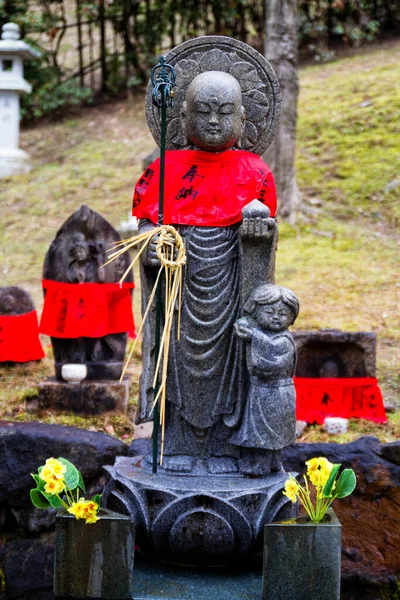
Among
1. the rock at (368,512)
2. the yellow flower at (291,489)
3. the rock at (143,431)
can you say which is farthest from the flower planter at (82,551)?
the rock at (143,431)

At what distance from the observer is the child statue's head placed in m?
3.99

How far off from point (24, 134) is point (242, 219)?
42.4ft

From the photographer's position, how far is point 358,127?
13.4 metres

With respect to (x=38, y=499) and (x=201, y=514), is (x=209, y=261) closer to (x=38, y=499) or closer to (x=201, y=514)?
(x=201, y=514)

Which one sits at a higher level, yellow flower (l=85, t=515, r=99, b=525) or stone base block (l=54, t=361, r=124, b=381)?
stone base block (l=54, t=361, r=124, b=381)

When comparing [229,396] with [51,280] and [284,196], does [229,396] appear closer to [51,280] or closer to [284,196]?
[51,280]

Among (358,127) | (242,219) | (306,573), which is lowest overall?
(306,573)

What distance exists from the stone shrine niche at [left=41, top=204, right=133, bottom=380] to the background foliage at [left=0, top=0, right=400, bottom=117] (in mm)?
10259

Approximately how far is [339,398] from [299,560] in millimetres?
3254

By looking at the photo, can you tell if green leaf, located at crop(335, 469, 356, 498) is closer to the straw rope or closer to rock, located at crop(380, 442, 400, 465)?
the straw rope

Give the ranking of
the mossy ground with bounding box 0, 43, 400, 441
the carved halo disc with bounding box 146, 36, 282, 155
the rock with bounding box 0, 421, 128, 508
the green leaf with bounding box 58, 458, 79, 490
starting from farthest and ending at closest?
the mossy ground with bounding box 0, 43, 400, 441, the rock with bounding box 0, 421, 128, 508, the carved halo disc with bounding box 146, 36, 282, 155, the green leaf with bounding box 58, 458, 79, 490

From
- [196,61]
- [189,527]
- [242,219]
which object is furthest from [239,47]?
[189,527]

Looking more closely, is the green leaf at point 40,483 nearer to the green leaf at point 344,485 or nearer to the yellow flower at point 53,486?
the yellow flower at point 53,486

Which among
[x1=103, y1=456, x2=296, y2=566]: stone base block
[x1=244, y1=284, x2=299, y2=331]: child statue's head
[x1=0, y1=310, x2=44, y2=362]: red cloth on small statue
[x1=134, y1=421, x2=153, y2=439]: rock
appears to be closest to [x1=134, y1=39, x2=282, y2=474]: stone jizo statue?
[x1=244, y1=284, x2=299, y2=331]: child statue's head
